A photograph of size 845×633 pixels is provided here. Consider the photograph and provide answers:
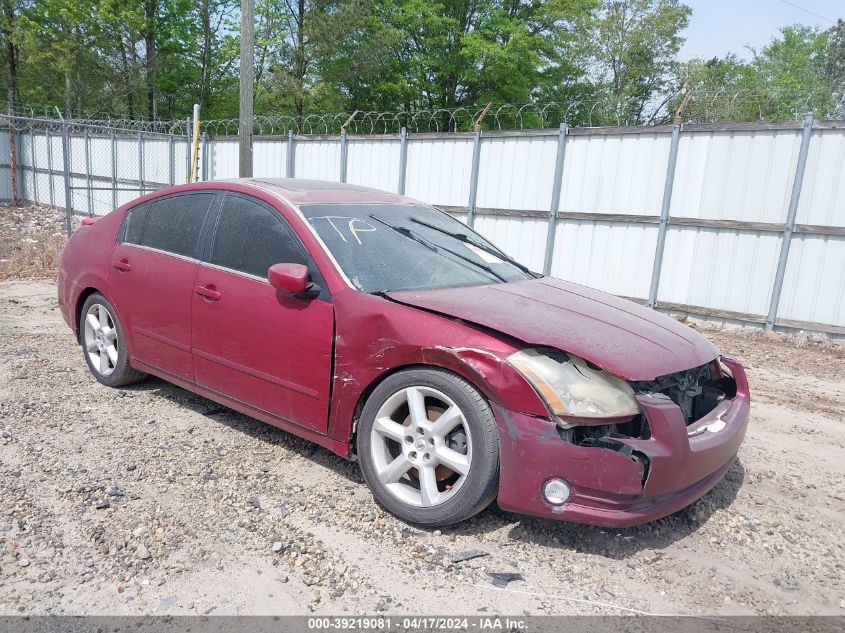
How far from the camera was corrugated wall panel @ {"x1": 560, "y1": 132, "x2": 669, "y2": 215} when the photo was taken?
896 cm

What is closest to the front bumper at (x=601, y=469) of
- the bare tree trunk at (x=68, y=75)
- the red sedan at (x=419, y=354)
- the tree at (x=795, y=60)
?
the red sedan at (x=419, y=354)

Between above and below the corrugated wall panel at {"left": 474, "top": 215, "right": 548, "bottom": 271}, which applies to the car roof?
above

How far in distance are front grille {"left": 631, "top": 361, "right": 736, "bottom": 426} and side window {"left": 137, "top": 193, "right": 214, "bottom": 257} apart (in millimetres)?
2793

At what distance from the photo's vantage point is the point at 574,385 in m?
2.77

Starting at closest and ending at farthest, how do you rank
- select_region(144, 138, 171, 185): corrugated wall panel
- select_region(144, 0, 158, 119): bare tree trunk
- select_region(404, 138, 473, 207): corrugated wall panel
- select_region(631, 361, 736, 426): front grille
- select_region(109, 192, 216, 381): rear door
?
select_region(631, 361, 736, 426): front grille
select_region(109, 192, 216, 381): rear door
select_region(404, 138, 473, 207): corrugated wall panel
select_region(144, 138, 171, 185): corrugated wall panel
select_region(144, 0, 158, 119): bare tree trunk

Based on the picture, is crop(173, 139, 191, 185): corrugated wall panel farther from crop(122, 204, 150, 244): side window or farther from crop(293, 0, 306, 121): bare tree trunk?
crop(122, 204, 150, 244): side window

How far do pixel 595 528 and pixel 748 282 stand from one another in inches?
250

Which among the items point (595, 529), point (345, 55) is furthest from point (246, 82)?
point (345, 55)

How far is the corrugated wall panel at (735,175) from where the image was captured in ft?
26.6

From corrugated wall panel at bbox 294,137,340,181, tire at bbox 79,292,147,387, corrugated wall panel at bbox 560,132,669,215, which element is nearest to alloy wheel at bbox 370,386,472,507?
tire at bbox 79,292,147,387

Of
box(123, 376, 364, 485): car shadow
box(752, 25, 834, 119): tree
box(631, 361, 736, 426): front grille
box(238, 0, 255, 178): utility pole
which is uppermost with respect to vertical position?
box(752, 25, 834, 119): tree

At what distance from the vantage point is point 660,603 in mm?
2605

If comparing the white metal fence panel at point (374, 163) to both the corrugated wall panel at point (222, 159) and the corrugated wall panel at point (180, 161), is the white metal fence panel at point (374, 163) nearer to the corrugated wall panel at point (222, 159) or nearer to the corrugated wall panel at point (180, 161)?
the corrugated wall panel at point (222, 159)

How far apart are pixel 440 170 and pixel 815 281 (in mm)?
5743
